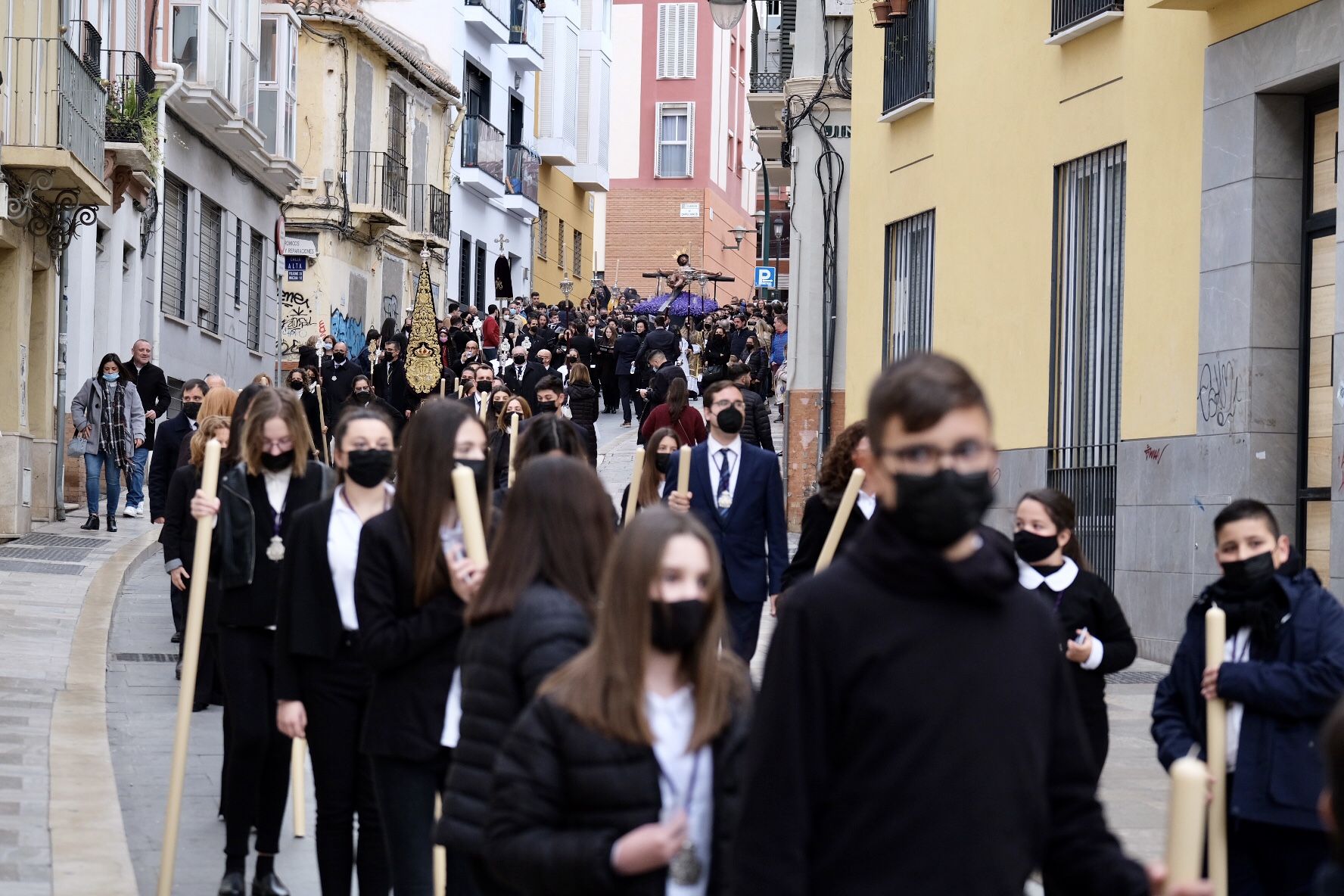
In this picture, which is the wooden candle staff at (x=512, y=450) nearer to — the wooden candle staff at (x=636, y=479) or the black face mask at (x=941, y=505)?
the wooden candle staff at (x=636, y=479)

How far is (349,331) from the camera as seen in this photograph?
1609 inches

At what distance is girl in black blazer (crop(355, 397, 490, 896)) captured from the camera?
565 cm

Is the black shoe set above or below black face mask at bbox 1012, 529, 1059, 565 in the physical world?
below

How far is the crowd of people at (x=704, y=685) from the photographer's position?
3383mm

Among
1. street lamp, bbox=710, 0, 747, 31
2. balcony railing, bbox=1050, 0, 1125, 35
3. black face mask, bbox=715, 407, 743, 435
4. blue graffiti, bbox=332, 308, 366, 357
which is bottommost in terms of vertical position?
black face mask, bbox=715, 407, 743, 435

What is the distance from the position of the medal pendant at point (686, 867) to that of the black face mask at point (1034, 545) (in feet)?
10.6

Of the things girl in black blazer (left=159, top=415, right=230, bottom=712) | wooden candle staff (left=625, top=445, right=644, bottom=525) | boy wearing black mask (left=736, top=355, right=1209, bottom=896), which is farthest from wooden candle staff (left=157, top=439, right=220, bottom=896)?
boy wearing black mask (left=736, top=355, right=1209, bottom=896)

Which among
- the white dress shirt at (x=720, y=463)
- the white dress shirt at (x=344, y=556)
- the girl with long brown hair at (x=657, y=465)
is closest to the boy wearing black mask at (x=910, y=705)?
the white dress shirt at (x=344, y=556)

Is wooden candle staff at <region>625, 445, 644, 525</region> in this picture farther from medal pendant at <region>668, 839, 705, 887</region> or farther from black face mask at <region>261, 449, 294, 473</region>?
medal pendant at <region>668, 839, 705, 887</region>

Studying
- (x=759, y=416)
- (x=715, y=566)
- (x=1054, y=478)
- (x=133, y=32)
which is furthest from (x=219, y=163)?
(x=715, y=566)

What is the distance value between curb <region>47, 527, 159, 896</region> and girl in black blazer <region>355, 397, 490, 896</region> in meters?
2.07

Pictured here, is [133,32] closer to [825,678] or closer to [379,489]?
[379,489]

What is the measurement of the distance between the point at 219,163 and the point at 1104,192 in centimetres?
1997

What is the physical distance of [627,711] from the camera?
154 inches
